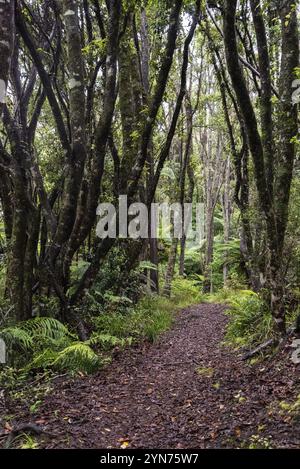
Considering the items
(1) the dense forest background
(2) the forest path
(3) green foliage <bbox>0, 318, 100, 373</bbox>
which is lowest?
(2) the forest path

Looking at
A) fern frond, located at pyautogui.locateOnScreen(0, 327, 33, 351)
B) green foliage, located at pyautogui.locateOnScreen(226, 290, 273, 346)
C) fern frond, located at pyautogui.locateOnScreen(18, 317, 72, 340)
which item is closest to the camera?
fern frond, located at pyautogui.locateOnScreen(0, 327, 33, 351)

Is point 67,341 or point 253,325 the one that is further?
point 253,325

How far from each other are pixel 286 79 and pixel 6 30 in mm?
3811

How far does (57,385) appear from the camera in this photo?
213 inches

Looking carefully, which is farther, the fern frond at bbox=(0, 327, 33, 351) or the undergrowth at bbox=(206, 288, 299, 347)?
the undergrowth at bbox=(206, 288, 299, 347)

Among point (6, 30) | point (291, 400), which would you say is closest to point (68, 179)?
point (6, 30)

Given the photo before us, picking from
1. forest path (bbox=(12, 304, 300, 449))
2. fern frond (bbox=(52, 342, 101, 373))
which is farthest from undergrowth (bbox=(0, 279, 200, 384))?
forest path (bbox=(12, 304, 300, 449))

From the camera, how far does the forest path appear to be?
12.7 feet

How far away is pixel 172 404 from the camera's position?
16.3 ft

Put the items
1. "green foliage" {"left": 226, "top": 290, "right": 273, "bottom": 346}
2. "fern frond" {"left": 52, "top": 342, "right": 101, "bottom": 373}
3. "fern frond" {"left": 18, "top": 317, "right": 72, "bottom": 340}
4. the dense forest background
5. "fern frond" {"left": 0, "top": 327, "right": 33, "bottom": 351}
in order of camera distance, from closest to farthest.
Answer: the dense forest background
"fern frond" {"left": 0, "top": 327, "right": 33, "bottom": 351}
"fern frond" {"left": 52, "top": 342, "right": 101, "bottom": 373}
"fern frond" {"left": 18, "top": 317, "right": 72, "bottom": 340}
"green foliage" {"left": 226, "top": 290, "right": 273, "bottom": 346}

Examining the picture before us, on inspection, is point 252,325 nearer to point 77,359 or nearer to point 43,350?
point 77,359

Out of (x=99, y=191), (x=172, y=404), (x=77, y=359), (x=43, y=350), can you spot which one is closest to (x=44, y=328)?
(x=43, y=350)

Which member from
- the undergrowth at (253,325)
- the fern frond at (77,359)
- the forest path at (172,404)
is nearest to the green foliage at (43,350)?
the fern frond at (77,359)

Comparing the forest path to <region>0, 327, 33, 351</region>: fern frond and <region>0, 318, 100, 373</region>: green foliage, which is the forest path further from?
<region>0, 327, 33, 351</region>: fern frond
